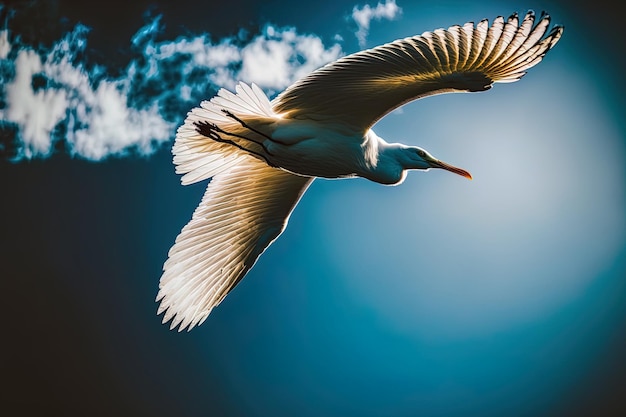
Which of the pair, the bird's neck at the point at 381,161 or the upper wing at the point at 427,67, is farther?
the bird's neck at the point at 381,161

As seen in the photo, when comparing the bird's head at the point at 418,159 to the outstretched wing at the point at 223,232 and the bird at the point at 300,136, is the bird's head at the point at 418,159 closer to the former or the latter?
the bird at the point at 300,136

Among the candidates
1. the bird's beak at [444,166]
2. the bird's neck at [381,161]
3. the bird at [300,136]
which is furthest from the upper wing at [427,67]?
the bird's beak at [444,166]

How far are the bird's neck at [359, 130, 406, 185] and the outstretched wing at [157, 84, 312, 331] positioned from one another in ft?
0.89

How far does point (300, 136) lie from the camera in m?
1.42

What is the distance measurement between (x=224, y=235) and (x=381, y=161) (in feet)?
1.76

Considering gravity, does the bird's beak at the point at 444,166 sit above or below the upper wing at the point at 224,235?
above

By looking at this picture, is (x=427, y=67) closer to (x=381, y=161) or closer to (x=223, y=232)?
(x=381, y=161)

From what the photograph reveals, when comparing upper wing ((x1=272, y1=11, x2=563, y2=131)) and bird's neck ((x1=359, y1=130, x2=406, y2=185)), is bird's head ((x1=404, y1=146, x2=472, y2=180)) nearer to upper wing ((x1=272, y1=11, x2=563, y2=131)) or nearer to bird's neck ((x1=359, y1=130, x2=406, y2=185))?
bird's neck ((x1=359, y1=130, x2=406, y2=185))

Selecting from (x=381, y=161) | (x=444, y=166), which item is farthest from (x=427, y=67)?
(x=444, y=166)

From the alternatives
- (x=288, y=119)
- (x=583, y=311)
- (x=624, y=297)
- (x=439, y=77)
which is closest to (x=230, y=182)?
(x=288, y=119)

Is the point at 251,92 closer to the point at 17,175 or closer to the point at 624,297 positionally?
the point at 17,175

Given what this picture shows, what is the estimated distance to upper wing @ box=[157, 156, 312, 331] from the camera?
1.69 meters

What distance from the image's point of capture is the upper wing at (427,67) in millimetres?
1169

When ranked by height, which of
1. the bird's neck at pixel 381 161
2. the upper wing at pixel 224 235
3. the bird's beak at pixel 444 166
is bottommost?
the upper wing at pixel 224 235
